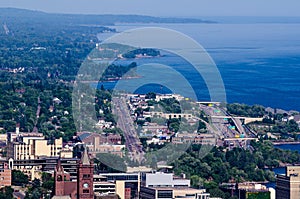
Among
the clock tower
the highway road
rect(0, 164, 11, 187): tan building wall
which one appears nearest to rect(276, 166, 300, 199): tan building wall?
the highway road

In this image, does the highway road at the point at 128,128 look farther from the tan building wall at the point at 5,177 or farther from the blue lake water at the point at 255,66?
the blue lake water at the point at 255,66

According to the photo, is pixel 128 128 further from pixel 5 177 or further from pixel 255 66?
pixel 255 66

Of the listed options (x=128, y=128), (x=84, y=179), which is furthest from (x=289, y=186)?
(x=128, y=128)

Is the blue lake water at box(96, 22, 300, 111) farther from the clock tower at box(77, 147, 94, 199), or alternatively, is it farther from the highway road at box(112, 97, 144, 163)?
the clock tower at box(77, 147, 94, 199)

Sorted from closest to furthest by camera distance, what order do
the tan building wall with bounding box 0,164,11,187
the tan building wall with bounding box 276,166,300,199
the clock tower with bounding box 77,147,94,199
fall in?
the clock tower with bounding box 77,147,94,199
the tan building wall with bounding box 276,166,300,199
the tan building wall with bounding box 0,164,11,187

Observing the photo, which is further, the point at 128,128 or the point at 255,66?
the point at 255,66

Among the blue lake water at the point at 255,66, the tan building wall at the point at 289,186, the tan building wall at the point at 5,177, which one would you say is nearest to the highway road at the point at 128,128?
the tan building wall at the point at 5,177

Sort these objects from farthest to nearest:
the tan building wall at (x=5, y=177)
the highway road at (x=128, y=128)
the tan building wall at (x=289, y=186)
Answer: the highway road at (x=128, y=128), the tan building wall at (x=5, y=177), the tan building wall at (x=289, y=186)

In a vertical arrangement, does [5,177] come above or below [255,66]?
below
